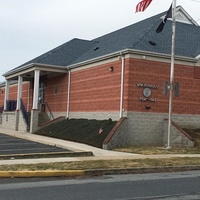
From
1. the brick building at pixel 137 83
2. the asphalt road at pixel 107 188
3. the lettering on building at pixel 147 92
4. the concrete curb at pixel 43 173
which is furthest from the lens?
the lettering on building at pixel 147 92

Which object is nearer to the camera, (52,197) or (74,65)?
(52,197)

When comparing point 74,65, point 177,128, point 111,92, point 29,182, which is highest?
point 74,65

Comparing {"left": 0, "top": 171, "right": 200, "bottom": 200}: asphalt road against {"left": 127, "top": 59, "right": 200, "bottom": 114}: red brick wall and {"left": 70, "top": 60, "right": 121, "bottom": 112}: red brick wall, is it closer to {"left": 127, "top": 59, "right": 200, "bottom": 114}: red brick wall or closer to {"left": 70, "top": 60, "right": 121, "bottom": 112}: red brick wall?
{"left": 127, "top": 59, "right": 200, "bottom": 114}: red brick wall

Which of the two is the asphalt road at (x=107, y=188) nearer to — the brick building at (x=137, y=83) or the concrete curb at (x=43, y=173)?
the concrete curb at (x=43, y=173)

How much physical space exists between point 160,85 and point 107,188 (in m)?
13.6

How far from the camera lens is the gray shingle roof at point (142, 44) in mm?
22706

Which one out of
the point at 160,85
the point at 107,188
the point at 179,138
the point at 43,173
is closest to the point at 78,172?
the point at 43,173

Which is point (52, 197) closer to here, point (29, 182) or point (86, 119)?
point (29, 182)

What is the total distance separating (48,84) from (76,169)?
20768mm

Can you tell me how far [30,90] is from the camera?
34.8m

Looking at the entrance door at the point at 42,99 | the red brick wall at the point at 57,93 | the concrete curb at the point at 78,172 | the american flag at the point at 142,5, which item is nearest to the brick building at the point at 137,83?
the red brick wall at the point at 57,93

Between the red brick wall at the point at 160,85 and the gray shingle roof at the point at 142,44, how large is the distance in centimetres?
97

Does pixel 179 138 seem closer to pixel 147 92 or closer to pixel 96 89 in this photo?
pixel 147 92

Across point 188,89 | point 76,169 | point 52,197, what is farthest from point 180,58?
point 52,197
